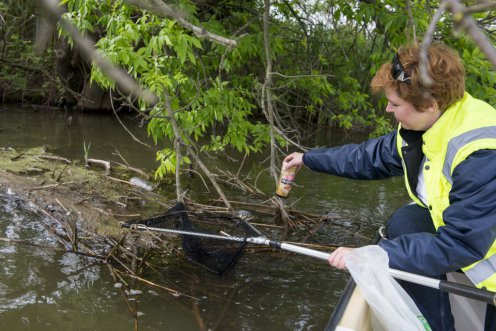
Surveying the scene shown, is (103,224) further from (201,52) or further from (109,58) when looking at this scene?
(201,52)

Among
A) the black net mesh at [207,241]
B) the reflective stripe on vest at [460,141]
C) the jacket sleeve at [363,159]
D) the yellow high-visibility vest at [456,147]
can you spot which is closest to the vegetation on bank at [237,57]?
the jacket sleeve at [363,159]

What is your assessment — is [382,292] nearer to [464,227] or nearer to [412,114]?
[464,227]

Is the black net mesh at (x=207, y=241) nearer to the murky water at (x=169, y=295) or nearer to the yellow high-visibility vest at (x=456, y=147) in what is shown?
the murky water at (x=169, y=295)

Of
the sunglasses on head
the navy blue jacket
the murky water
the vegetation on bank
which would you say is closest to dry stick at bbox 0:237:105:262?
the murky water

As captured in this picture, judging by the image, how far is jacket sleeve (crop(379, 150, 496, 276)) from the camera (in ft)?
6.21

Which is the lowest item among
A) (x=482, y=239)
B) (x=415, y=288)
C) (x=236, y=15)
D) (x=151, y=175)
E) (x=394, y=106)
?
(x=151, y=175)

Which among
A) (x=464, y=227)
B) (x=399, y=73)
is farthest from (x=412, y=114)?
(x=464, y=227)

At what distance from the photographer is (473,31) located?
0.55 meters

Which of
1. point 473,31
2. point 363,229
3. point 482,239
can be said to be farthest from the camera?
point 363,229

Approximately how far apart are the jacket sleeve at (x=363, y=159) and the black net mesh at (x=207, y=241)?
683 mm

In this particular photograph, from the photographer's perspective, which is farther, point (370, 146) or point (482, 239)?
point (370, 146)

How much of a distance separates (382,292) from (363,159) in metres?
1.04

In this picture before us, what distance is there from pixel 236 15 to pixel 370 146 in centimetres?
392

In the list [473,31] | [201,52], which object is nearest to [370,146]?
[473,31]
